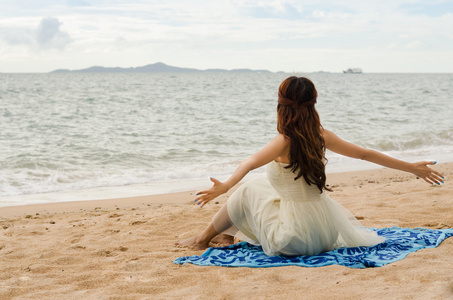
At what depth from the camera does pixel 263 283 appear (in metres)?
3.21

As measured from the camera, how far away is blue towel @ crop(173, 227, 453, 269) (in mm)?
3543

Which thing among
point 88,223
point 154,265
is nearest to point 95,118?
point 88,223

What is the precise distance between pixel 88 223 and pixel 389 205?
369 centimetres

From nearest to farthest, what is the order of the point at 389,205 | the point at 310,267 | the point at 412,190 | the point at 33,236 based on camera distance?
the point at 310,267
the point at 33,236
the point at 389,205
the point at 412,190

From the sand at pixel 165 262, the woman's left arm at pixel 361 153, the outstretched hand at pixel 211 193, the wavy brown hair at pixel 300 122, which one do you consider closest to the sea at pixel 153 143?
the wavy brown hair at pixel 300 122

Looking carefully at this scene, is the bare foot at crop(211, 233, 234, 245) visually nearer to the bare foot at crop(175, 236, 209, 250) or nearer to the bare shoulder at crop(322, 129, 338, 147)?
the bare foot at crop(175, 236, 209, 250)

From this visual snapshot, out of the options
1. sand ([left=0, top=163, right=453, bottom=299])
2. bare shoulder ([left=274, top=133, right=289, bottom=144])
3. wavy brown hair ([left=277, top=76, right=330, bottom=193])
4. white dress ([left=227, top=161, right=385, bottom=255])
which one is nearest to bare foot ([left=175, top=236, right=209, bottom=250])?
sand ([left=0, top=163, right=453, bottom=299])

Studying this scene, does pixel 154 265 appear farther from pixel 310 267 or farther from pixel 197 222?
pixel 197 222

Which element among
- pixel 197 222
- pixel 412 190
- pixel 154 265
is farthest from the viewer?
pixel 412 190

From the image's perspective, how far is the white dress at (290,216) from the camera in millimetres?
3699

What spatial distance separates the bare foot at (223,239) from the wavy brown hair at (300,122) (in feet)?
3.81

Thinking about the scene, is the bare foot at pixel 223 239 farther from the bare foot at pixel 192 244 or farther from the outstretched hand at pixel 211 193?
the outstretched hand at pixel 211 193

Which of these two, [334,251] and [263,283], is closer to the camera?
[263,283]

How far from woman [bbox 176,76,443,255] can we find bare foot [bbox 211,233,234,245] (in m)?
0.22
